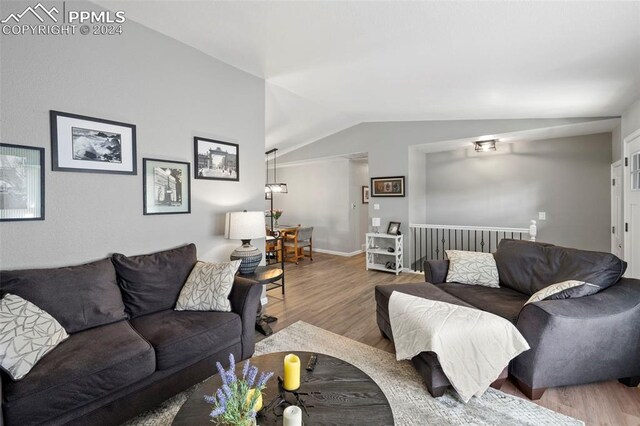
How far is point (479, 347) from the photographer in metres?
1.82

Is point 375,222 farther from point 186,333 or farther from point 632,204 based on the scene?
point 186,333

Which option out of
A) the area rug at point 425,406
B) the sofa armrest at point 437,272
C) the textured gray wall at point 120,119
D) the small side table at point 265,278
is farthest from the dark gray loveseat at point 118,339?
the sofa armrest at point 437,272

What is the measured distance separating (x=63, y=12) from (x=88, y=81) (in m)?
Result: 0.48

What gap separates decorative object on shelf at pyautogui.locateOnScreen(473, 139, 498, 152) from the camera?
4734 millimetres

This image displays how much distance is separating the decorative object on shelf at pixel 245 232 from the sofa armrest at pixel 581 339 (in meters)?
2.30

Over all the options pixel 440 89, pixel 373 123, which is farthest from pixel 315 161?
pixel 440 89

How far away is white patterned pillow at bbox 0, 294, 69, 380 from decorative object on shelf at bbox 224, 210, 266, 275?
1.40 meters

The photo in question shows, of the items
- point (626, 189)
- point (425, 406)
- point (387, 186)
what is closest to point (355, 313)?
point (425, 406)

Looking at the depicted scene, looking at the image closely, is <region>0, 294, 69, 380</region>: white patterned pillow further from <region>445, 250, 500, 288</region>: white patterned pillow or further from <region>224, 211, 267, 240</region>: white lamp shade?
<region>445, 250, 500, 288</region>: white patterned pillow

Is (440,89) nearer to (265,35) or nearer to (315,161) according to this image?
(265,35)

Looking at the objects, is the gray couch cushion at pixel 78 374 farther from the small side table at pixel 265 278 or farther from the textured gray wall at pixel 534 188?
the textured gray wall at pixel 534 188

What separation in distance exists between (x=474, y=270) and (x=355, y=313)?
1378 mm

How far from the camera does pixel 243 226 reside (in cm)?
286

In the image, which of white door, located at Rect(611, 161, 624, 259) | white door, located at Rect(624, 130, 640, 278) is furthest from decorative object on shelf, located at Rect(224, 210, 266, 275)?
white door, located at Rect(611, 161, 624, 259)
